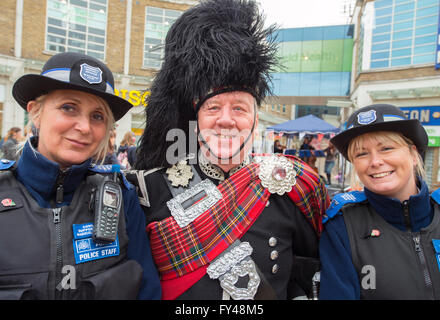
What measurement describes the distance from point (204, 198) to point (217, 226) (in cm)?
17

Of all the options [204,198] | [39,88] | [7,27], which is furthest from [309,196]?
[7,27]

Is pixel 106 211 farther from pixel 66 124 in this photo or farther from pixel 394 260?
pixel 394 260

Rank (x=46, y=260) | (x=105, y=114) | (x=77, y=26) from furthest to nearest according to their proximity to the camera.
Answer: (x=77, y=26)
(x=105, y=114)
(x=46, y=260)

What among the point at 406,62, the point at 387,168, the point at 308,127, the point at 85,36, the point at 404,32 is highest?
the point at 404,32

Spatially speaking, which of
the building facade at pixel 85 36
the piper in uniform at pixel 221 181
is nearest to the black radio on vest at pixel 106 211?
the piper in uniform at pixel 221 181

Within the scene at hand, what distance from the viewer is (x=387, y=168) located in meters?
1.54

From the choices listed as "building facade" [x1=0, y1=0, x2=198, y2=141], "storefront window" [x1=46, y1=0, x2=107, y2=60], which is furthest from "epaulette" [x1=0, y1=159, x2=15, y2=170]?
"storefront window" [x1=46, y1=0, x2=107, y2=60]

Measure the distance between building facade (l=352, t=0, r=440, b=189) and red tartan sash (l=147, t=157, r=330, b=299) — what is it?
10984 mm

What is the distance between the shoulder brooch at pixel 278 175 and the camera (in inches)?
65.8

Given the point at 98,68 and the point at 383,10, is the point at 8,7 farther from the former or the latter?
the point at 383,10

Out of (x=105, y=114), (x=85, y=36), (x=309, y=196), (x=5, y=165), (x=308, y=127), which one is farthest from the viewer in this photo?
(x=85, y=36)

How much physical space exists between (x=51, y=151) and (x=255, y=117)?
1107 mm

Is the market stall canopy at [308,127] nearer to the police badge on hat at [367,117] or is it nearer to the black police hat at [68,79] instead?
the police badge on hat at [367,117]
